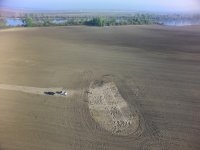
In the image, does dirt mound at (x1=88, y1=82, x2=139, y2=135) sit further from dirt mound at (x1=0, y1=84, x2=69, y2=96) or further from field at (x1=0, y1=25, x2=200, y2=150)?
dirt mound at (x1=0, y1=84, x2=69, y2=96)

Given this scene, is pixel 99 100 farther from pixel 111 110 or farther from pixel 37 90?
pixel 37 90

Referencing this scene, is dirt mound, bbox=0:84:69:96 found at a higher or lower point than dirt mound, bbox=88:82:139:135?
higher

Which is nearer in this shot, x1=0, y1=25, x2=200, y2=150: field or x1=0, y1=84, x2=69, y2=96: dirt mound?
x1=0, y1=25, x2=200, y2=150: field

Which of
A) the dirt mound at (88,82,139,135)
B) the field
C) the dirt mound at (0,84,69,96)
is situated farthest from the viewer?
the dirt mound at (0,84,69,96)

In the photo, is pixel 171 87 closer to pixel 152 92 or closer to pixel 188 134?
pixel 152 92

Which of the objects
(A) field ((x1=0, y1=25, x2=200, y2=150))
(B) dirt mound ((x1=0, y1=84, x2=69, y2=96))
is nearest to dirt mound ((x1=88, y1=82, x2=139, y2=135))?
(A) field ((x1=0, y1=25, x2=200, y2=150))

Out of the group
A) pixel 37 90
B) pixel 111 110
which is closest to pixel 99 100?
pixel 111 110
